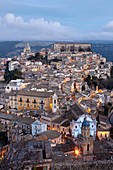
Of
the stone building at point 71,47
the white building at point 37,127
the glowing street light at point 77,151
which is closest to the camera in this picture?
the glowing street light at point 77,151

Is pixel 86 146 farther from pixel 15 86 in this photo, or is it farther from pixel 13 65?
pixel 13 65

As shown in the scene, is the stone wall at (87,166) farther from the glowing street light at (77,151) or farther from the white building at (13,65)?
the white building at (13,65)

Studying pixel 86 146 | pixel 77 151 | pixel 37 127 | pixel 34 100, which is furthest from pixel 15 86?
pixel 86 146

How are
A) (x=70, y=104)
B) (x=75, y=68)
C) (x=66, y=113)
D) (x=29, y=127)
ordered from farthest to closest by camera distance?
(x=75, y=68)
(x=70, y=104)
(x=66, y=113)
(x=29, y=127)

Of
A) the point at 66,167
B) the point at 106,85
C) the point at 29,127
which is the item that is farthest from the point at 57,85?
the point at 66,167

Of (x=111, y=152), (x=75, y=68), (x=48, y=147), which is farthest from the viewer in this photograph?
(x=75, y=68)

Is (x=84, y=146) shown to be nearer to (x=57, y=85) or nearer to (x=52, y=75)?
(x=57, y=85)

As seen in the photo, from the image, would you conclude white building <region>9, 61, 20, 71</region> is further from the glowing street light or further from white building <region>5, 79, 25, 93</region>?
the glowing street light

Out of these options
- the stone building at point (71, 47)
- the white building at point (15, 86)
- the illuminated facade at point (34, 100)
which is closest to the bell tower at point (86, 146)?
the illuminated facade at point (34, 100)
